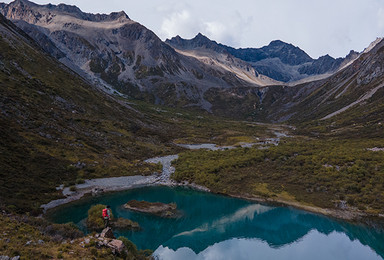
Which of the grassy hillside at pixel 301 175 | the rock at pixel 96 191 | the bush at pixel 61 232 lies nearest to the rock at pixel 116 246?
the bush at pixel 61 232

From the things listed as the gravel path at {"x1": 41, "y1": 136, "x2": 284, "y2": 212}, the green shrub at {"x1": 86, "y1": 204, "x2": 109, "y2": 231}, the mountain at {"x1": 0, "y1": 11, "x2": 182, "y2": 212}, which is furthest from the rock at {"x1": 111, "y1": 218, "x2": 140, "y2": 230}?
the mountain at {"x1": 0, "y1": 11, "x2": 182, "y2": 212}

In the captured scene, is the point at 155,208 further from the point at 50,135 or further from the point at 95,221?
the point at 50,135

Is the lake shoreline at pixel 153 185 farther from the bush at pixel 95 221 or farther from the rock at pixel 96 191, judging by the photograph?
the bush at pixel 95 221

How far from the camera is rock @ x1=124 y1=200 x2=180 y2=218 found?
49.5m

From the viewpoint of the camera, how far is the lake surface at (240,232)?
39844 mm

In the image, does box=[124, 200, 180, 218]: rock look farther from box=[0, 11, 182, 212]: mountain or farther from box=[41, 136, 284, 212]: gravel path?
box=[0, 11, 182, 212]: mountain

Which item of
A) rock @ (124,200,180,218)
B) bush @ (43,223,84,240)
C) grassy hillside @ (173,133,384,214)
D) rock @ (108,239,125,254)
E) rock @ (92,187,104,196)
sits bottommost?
rock @ (92,187,104,196)

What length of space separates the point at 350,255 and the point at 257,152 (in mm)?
47220

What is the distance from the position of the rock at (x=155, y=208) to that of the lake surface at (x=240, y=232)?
1475 mm

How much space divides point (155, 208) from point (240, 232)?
56.9ft

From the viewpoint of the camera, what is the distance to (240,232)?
4725cm

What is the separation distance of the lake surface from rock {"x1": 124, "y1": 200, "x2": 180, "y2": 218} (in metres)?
1.47

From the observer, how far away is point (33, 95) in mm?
85812

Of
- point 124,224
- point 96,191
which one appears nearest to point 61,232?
point 124,224
